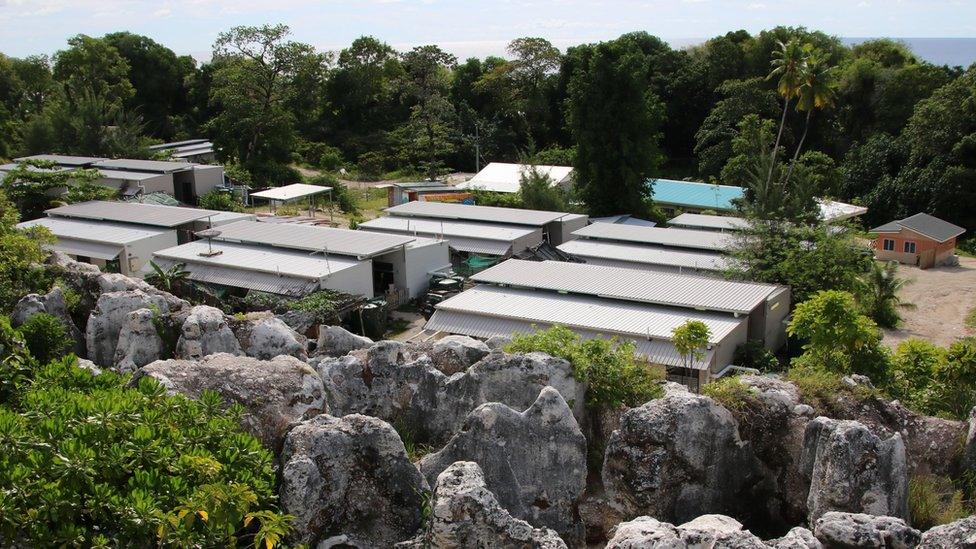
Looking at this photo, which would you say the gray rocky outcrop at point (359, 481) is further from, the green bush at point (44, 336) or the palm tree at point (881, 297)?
the palm tree at point (881, 297)

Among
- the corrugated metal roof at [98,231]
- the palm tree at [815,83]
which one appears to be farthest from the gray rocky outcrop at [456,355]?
the palm tree at [815,83]

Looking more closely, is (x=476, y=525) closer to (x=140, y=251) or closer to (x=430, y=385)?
Answer: (x=430, y=385)

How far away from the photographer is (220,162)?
2360 inches

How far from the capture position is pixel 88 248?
34.8 m

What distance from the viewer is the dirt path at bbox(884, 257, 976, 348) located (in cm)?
3231

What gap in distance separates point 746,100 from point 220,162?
3725cm

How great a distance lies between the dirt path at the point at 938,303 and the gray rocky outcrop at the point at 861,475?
2065cm

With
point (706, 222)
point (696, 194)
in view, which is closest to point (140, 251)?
point (706, 222)

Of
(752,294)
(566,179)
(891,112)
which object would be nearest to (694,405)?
(752,294)

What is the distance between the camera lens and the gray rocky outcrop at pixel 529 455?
40.0 ft

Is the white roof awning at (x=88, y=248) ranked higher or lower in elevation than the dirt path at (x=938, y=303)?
higher

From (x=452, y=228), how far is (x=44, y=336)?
75.4ft

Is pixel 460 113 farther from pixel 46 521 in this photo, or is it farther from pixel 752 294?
pixel 46 521

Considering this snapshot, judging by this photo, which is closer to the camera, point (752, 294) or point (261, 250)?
point (752, 294)
